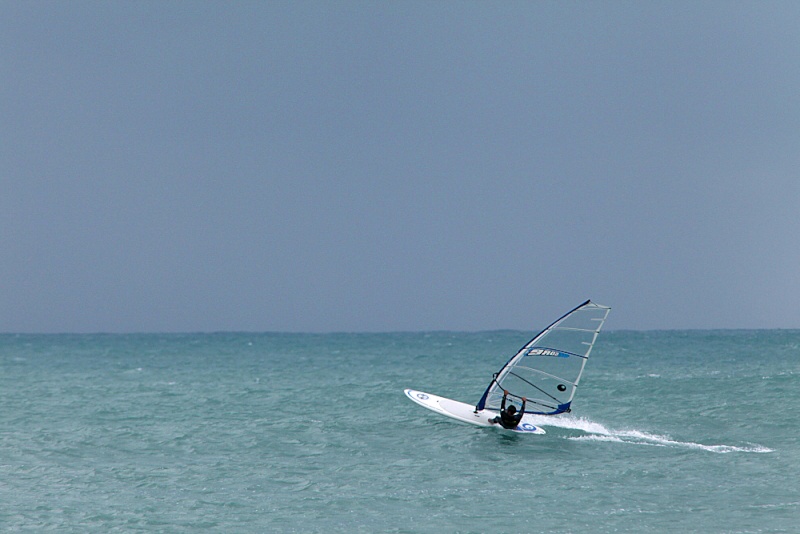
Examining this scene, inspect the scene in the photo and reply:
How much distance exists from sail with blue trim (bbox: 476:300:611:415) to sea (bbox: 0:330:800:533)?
3.41 feet

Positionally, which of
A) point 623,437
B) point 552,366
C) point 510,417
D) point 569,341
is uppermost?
point 569,341

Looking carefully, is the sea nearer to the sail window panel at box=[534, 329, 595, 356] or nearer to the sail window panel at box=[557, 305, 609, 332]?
the sail window panel at box=[534, 329, 595, 356]

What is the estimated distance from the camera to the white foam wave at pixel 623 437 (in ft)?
74.0

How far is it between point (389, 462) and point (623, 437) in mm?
7061

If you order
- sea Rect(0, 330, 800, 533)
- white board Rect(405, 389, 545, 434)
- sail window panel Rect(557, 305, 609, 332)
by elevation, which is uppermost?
sail window panel Rect(557, 305, 609, 332)

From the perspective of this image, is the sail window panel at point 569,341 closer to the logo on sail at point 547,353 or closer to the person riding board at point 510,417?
the logo on sail at point 547,353

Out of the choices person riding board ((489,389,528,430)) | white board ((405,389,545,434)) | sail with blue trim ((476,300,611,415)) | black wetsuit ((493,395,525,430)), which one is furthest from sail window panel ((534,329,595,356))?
white board ((405,389,545,434))

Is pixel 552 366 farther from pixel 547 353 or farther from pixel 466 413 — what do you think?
pixel 466 413

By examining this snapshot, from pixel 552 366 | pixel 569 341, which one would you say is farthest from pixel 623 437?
pixel 569 341

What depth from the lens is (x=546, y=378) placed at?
995 inches

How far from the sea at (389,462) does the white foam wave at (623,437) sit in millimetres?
77

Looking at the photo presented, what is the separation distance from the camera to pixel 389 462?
21.4m

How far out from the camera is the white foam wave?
22562mm

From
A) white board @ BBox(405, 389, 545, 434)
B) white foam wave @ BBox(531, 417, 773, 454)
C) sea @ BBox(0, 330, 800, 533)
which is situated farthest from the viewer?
white board @ BBox(405, 389, 545, 434)
